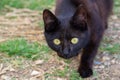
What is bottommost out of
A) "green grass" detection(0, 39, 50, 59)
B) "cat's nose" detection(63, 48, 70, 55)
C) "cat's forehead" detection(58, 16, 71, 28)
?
"green grass" detection(0, 39, 50, 59)

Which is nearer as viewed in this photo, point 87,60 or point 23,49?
point 87,60

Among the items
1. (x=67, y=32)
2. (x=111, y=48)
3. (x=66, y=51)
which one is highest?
(x=67, y=32)

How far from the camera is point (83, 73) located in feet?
9.70

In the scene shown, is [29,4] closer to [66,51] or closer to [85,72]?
[85,72]

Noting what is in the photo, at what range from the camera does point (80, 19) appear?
267 centimetres

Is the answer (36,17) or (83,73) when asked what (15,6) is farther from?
(83,73)

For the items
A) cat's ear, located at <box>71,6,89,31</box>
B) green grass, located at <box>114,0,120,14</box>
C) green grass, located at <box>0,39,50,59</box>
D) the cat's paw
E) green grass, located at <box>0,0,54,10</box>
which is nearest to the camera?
cat's ear, located at <box>71,6,89,31</box>

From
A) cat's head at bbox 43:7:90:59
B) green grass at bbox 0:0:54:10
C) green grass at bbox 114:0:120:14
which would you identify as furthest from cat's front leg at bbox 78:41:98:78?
green grass at bbox 0:0:54:10

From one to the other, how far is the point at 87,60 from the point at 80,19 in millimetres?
450

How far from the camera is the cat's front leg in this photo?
2.96 m

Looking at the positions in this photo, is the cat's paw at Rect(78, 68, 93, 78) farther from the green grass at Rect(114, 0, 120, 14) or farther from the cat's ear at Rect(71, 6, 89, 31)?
the green grass at Rect(114, 0, 120, 14)

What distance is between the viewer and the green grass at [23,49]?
10.7 ft

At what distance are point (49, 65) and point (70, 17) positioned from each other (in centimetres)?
56

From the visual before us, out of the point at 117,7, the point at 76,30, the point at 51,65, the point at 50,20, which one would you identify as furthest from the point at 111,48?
the point at 117,7
